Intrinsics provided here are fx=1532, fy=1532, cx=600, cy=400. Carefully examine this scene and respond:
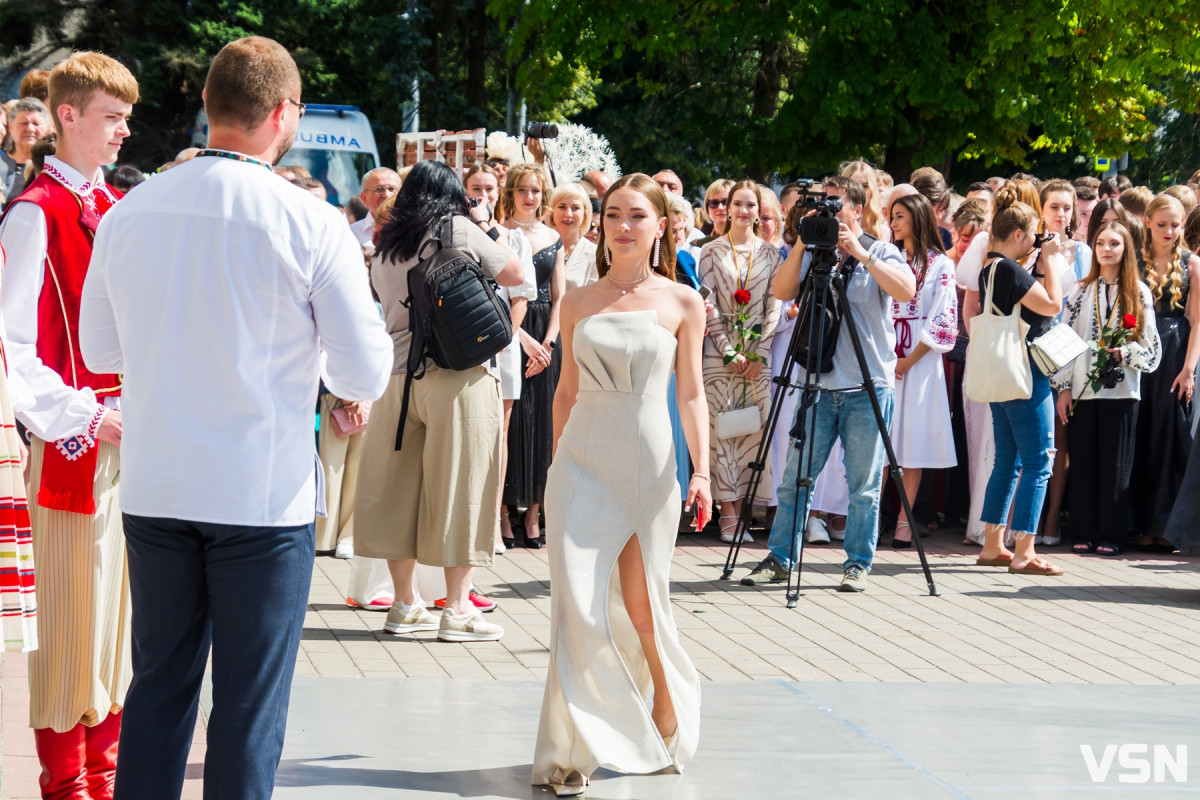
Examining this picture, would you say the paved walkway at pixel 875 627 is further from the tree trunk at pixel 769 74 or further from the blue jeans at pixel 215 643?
the tree trunk at pixel 769 74

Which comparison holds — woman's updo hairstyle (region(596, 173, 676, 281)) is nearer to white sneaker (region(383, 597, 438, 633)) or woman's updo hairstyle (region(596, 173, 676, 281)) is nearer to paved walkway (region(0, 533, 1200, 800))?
paved walkway (region(0, 533, 1200, 800))

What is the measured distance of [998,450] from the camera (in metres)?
9.38

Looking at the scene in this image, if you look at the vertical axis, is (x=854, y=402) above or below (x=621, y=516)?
above

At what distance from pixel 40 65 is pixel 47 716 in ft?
92.9

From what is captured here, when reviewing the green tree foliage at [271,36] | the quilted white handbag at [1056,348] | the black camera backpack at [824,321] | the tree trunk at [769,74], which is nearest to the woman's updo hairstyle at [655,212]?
the black camera backpack at [824,321]

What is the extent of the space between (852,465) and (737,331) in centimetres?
175

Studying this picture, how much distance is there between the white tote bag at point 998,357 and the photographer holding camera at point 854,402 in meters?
0.77

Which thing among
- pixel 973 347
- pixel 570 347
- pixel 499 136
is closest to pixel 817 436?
pixel 973 347

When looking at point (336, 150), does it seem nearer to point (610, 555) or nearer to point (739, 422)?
point (739, 422)

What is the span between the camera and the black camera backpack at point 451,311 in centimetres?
664

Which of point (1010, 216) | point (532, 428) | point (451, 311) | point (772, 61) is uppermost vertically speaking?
point (772, 61)

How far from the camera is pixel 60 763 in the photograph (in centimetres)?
425

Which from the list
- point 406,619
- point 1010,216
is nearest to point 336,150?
point 1010,216

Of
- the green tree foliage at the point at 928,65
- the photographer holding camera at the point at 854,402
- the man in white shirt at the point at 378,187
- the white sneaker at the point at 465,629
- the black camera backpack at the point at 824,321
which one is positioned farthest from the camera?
the green tree foliage at the point at 928,65
